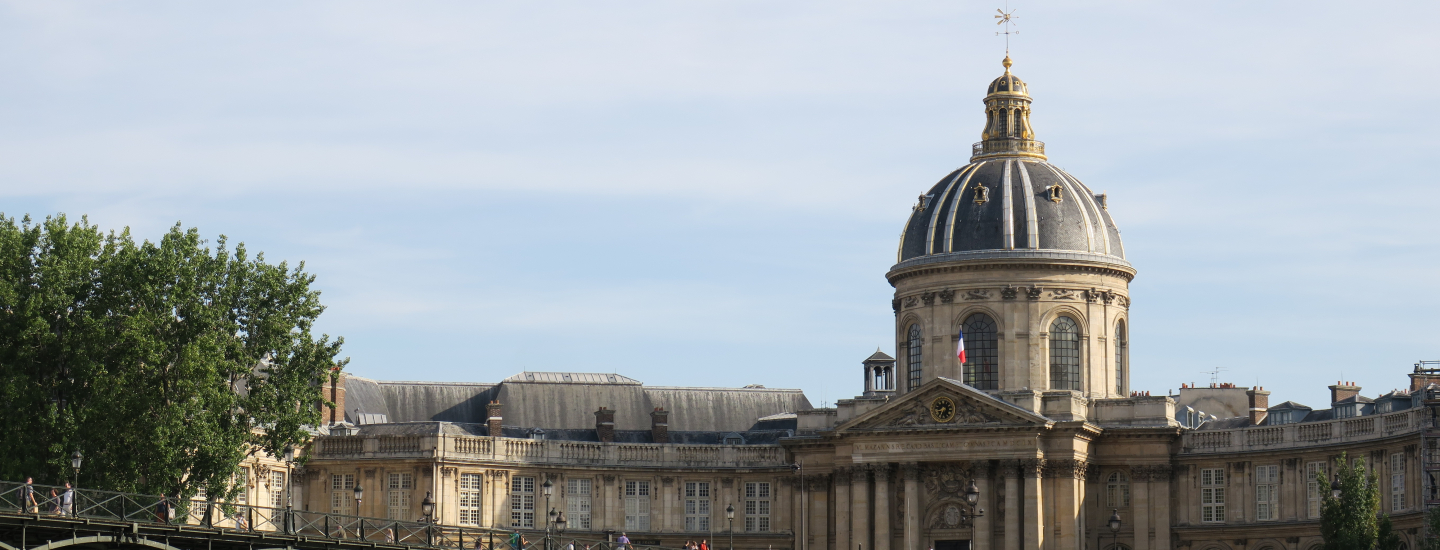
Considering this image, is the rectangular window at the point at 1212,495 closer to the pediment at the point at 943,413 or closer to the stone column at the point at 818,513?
the pediment at the point at 943,413

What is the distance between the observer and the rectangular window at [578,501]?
104875 millimetres

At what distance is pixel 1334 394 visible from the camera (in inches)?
4117

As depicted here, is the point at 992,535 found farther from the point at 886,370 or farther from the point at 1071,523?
the point at 886,370

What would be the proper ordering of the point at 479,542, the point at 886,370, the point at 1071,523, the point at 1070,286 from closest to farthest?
the point at 479,542 < the point at 1071,523 < the point at 1070,286 < the point at 886,370

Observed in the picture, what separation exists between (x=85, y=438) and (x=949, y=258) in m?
39.3

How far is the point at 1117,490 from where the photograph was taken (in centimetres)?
10119

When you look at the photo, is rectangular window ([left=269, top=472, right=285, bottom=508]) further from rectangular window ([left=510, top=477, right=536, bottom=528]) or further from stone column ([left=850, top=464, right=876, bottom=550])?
stone column ([left=850, top=464, right=876, bottom=550])

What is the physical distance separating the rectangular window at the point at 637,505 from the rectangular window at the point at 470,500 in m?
6.62

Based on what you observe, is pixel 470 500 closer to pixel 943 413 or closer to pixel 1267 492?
pixel 943 413

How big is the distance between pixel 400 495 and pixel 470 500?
2909 millimetres

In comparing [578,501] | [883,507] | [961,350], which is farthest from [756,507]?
[961,350]

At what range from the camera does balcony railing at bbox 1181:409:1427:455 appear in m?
92.1

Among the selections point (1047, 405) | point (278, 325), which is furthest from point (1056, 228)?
point (278, 325)

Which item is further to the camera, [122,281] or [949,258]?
[949,258]
